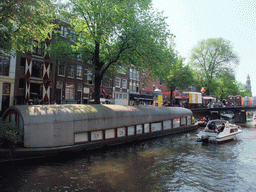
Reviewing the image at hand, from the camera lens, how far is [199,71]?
184 feet

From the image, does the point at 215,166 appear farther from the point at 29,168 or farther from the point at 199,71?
the point at 199,71

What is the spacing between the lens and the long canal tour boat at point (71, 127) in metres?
11.8

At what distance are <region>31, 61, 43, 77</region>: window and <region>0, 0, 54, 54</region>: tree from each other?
15393mm

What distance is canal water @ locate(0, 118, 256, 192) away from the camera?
31.6ft

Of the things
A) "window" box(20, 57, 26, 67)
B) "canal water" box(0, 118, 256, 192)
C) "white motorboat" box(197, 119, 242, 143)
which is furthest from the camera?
"window" box(20, 57, 26, 67)

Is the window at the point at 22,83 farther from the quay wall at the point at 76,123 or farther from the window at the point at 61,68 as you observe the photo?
the quay wall at the point at 76,123

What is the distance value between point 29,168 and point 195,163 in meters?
10.4

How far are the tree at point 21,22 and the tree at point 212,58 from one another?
156ft

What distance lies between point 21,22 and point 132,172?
12178mm

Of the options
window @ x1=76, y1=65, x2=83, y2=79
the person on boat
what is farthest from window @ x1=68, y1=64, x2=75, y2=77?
the person on boat

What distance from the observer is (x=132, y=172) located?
11.4 m

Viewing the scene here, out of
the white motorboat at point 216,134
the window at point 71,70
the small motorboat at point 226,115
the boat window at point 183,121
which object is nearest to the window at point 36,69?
the window at point 71,70

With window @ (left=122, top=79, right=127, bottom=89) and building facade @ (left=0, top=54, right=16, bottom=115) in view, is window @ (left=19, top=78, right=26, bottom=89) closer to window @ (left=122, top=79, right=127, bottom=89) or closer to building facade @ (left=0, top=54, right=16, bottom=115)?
building facade @ (left=0, top=54, right=16, bottom=115)

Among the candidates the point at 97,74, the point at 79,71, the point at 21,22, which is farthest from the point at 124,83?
the point at 21,22
